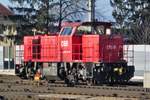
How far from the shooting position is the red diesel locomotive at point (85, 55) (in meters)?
26.1

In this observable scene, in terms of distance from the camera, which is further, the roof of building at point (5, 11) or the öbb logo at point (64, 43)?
the roof of building at point (5, 11)

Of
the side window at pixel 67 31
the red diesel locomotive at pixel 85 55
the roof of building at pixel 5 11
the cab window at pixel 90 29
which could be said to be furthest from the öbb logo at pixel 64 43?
the roof of building at pixel 5 11

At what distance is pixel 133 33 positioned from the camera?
5806 cm

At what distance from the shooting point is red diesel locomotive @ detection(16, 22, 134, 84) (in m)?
26.1

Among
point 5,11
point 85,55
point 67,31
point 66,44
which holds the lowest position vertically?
point 85,55

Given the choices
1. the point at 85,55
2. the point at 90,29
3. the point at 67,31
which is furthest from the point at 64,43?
the point at 90,29

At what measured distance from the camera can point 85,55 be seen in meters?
26.5

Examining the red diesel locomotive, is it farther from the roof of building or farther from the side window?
the roof of building

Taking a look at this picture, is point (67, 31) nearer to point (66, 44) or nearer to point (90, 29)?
point (66, 44)

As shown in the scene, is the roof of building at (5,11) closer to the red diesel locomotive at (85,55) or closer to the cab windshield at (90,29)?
the red diesel locomotive at (85,55)

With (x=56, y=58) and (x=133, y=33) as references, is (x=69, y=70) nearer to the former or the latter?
(x=56, y=58)

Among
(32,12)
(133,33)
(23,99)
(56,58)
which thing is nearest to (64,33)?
(56,58)

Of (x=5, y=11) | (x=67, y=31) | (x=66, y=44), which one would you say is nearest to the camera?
(x=67, y=31)

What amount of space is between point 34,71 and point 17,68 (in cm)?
182
